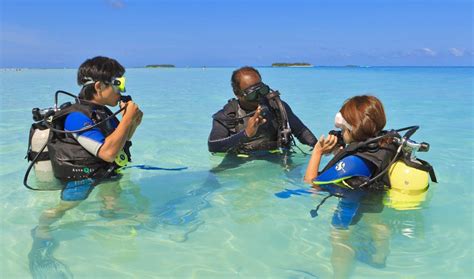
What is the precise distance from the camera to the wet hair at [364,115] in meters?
3.15

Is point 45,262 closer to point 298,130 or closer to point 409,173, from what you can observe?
point 409,173

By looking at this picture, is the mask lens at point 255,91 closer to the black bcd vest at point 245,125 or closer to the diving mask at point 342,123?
the black bcd vest at point 245,125

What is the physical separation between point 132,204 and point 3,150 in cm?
386

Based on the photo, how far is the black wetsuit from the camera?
15.8 feet

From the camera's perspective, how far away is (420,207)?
12.2 ft

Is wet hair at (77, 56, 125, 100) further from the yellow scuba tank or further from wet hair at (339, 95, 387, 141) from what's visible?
the yellow scuba tank

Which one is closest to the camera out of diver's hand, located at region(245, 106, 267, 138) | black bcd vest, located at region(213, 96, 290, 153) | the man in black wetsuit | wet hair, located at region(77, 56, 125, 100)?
wet hair, located at region(77, 56, 125, 100)

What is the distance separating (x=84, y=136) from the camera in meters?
3.56

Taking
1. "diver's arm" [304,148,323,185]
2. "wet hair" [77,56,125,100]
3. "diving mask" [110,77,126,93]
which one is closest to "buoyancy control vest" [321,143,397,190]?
"diver's arm" [304,148,323,185]

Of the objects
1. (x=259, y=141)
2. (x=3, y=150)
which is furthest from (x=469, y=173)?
(x=3, y=150)

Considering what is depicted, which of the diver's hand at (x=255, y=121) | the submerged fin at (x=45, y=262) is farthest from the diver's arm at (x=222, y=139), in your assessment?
the submerged fin at (x=45, y=262)

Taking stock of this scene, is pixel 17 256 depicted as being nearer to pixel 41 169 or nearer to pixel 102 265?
pixel 102 265

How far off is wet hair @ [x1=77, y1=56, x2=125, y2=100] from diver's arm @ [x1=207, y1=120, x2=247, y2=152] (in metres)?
1.41

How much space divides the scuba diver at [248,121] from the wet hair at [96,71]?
141cm
